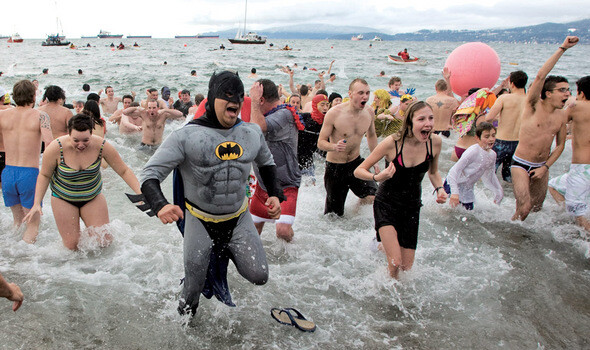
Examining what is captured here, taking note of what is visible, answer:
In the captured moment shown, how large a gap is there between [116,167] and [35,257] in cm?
140

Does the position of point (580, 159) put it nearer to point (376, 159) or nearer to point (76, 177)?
point (376, 159)

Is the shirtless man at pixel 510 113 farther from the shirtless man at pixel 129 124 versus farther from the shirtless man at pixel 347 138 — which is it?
the shirtless man at pixel 129 124

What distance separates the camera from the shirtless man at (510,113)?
21.7 ft

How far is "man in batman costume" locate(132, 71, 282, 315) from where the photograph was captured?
9.77 feet

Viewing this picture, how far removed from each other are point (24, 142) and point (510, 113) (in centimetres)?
648

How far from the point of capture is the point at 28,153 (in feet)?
16.3

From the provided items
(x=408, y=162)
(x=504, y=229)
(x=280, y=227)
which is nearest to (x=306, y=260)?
(x=280, y=227)

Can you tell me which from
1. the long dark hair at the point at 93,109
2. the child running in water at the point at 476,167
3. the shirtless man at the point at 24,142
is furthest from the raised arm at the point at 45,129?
the child running in water at the point at 476,167

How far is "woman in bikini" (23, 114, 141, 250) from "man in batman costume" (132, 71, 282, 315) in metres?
1.26

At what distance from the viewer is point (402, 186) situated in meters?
4.04

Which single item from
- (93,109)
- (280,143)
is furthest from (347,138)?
(93,109)

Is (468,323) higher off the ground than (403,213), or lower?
lower

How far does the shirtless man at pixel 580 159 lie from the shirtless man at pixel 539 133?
149 millimetres

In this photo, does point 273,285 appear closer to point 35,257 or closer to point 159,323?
point 159,323
